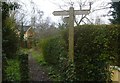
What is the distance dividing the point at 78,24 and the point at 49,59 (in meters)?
0.47

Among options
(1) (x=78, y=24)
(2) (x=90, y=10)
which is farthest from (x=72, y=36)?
(2) (x=90, y=10)

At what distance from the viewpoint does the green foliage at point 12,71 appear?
296 centimetres

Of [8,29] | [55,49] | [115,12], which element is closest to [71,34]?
[55,49]

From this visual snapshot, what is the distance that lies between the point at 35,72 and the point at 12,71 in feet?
0.78

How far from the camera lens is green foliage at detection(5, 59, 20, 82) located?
296 cm

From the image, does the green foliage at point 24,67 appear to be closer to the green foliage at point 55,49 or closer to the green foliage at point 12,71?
the green foliage at point 12,71

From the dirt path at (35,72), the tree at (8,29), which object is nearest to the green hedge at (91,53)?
the dirt path at (35,72)

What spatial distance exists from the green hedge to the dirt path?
0.13 meters

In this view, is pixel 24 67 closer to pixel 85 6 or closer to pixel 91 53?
pixel 91 53

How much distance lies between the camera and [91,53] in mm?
3035

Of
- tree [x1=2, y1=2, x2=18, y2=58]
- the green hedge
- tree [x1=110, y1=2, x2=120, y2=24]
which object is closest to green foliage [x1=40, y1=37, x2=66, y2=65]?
the green hedge

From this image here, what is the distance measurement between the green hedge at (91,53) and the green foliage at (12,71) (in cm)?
31

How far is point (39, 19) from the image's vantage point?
2.95 metres

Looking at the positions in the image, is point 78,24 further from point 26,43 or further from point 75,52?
point 26,43
